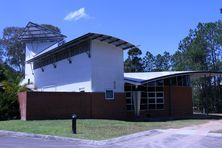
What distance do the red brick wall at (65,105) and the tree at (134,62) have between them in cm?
3486

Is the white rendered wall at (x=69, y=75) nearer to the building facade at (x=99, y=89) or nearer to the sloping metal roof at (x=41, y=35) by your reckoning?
the building facade at (x=99, y=89)

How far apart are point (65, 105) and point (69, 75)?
5.24 meters

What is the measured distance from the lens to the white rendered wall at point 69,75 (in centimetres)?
3304

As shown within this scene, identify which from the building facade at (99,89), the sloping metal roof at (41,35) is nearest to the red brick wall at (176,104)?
the building facade at (99,89)

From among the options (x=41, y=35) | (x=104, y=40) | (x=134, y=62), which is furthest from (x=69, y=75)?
(x=134, y=62)

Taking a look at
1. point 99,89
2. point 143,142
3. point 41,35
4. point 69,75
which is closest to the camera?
point 143,142

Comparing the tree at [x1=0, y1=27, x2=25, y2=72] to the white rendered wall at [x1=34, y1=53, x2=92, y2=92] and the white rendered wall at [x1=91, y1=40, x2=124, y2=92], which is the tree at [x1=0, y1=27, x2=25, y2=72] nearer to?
the white rendered wall at [x1=34, y1=53, x2=92, y2=92]

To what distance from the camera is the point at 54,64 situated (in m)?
39.4

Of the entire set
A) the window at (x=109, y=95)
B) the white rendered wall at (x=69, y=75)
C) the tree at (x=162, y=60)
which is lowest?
the window at (x=109, y=95)

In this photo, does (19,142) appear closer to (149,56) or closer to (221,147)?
(221,147)

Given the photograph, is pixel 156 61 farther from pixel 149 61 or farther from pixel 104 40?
pixel 104 40

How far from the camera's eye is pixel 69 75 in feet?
117

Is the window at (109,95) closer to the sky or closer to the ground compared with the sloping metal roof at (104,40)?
A: closer to the ground

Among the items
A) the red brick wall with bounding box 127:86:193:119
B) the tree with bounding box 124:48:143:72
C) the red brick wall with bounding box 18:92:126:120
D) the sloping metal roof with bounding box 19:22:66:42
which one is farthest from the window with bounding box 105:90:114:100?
the tree with bounding box 124:48:143:72
